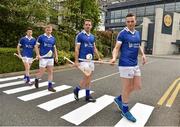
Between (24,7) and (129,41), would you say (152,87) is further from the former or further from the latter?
(24,7)

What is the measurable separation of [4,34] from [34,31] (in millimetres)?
1945

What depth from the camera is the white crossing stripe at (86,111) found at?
5762mm

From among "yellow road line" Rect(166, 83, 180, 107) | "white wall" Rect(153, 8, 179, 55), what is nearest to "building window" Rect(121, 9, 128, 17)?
"white wall" Rect(153, 8, 179, 55)

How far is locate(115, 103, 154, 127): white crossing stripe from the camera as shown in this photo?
557cm

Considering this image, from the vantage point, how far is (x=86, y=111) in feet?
20.9

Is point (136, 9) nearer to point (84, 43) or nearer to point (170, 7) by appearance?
point (170, 7)

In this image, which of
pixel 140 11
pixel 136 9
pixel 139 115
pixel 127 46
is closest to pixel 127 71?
pixel 127 46

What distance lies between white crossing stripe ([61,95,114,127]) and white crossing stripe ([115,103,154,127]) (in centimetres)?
77

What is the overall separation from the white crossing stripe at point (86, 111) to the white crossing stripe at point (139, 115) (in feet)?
2.53

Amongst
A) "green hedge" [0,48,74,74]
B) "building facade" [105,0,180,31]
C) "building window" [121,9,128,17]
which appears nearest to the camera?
"green hedge" [0,48,74,74]

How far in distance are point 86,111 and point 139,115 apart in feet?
4.16

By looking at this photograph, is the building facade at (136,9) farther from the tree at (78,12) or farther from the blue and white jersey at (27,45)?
the blue and white jersey at (27,45)

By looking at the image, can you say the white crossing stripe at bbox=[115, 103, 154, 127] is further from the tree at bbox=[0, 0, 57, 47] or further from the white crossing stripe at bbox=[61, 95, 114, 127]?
the tree at bbox=[0, 0, 57, 47]

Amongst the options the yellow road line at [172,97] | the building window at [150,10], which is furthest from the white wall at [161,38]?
the yellow road line at [172,97]
